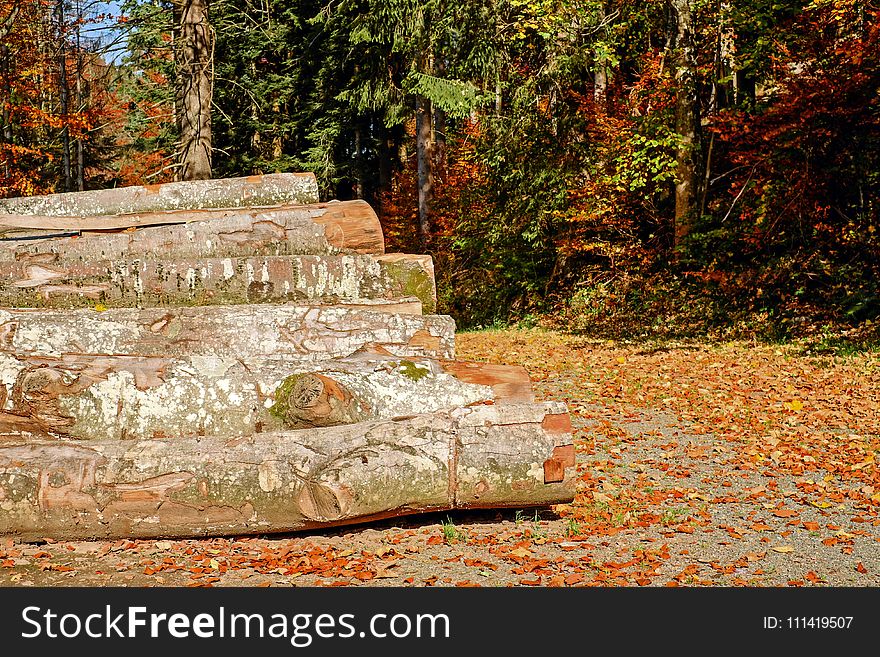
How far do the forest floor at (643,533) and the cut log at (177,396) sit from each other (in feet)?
2.67

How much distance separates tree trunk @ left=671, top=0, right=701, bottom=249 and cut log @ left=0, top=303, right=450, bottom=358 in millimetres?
10345

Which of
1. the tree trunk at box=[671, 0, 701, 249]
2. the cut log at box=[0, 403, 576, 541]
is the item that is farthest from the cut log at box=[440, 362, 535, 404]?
the tree trunk at box=[671, 0, 701, 249]

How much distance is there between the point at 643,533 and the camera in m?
5.54

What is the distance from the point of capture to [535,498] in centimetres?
540

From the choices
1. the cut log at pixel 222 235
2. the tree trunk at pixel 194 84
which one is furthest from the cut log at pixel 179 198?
the tree trunk at pixel 194 84

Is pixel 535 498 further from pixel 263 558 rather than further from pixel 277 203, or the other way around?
pixel 277 203

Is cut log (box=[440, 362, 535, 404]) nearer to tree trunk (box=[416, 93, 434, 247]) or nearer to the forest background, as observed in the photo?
the forest background

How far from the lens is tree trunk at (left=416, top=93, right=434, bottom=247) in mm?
22188

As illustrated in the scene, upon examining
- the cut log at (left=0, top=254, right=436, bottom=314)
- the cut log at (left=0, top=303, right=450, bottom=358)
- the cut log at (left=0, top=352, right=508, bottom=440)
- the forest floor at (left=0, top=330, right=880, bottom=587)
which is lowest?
the forest floor at (left=0, top=330, right=880, bottom=587)

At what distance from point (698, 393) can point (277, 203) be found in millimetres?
6159

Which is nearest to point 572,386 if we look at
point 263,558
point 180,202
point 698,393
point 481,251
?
point 698,393

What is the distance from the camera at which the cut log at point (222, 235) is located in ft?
24.7

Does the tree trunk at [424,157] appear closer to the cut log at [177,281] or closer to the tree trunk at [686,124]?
the tree trunk at [686,124]

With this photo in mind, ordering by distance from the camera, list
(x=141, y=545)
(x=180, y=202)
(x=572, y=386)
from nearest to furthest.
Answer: (x=141, y=545) → (x=180, y=202) → (x=572, y=386)
